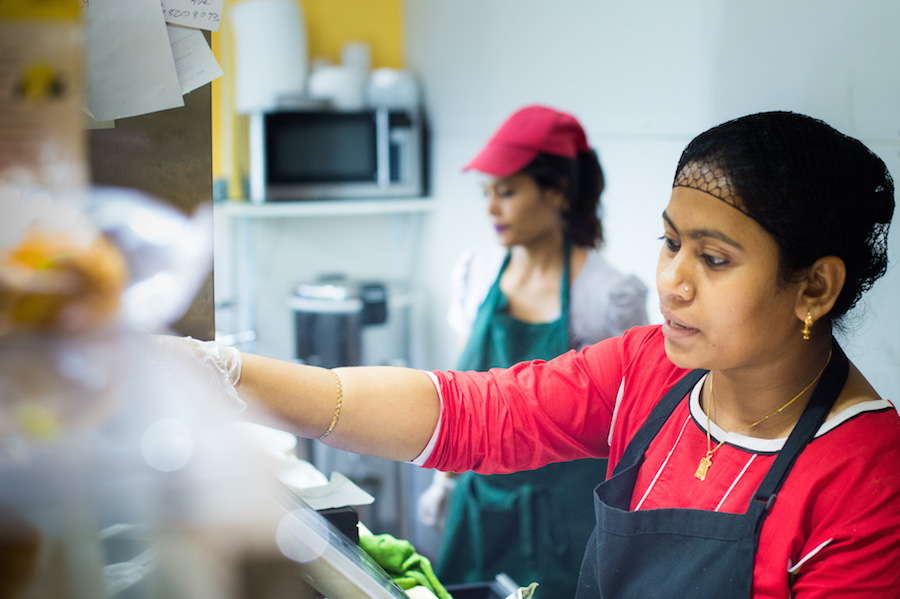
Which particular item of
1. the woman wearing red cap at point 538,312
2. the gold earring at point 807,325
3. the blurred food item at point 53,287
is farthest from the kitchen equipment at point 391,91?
the blurred food item at point 53,287

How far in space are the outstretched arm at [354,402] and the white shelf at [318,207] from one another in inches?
94.7

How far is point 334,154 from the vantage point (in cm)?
345

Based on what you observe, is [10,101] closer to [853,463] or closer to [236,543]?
[236,543]

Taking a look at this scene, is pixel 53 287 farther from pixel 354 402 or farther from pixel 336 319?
pixel 336 319

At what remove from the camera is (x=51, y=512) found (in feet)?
1.41

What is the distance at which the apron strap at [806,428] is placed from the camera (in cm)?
87

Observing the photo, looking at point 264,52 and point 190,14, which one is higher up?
point 264,52

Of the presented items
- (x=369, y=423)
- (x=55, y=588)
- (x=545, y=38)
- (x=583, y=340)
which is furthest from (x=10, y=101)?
(x=545, y=38)

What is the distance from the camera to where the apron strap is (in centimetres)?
87

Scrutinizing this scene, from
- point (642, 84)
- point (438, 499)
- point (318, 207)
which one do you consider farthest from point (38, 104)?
point (318, 207)

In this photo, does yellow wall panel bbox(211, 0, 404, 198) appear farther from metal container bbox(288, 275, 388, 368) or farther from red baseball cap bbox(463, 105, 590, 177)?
red baseball cap bbox(463, 105, 590, 177)

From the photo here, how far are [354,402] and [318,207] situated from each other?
249 centimetres

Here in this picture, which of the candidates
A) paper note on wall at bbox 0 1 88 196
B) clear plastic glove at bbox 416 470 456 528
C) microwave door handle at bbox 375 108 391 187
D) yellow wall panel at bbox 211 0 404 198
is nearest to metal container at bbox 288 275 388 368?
microwave door handle at bbox 375 108 391 187

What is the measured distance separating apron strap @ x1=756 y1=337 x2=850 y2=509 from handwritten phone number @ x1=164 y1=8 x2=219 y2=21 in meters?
0.86
